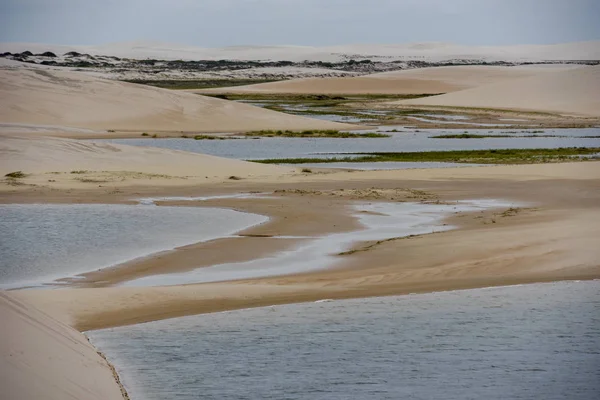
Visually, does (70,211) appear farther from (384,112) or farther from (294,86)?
(294,86)

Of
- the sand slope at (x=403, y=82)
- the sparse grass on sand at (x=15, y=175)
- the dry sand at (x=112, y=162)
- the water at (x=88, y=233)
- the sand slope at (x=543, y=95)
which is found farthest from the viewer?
the sand slope at (x=403, y=82)

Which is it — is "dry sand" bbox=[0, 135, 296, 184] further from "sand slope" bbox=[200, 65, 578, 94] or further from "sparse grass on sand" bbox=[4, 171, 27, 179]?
"sand slope" bbox=[200, 65, 578, 94]

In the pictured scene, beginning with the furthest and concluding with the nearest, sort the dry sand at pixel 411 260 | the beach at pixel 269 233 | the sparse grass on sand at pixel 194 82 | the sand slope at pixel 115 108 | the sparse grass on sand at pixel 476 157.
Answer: the sparse grass on sand at pixel 194 82, the sand slope at pixel 115 108, the sparse grass on sand at pixel 476 157, the dry sand at pixel 411 260, the beach at pixel 269 233

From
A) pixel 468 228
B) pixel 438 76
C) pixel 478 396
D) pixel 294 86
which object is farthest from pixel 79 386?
pixel 438 76

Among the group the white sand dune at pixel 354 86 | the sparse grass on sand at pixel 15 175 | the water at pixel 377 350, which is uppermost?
the water at pixel 377 350

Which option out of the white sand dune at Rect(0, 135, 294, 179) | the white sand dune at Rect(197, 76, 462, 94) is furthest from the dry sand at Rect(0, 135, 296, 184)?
the white sand dune at Rect(197, 76, 462, 94)

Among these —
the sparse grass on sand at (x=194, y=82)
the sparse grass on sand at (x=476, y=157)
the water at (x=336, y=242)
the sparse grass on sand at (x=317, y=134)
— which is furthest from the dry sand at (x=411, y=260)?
the sparse grass on sand at (x=194, y=82)

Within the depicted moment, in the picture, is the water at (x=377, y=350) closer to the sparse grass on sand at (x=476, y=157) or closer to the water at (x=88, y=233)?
the water at (x=88, y=233)

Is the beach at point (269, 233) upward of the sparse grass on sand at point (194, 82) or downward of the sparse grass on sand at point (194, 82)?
upward
